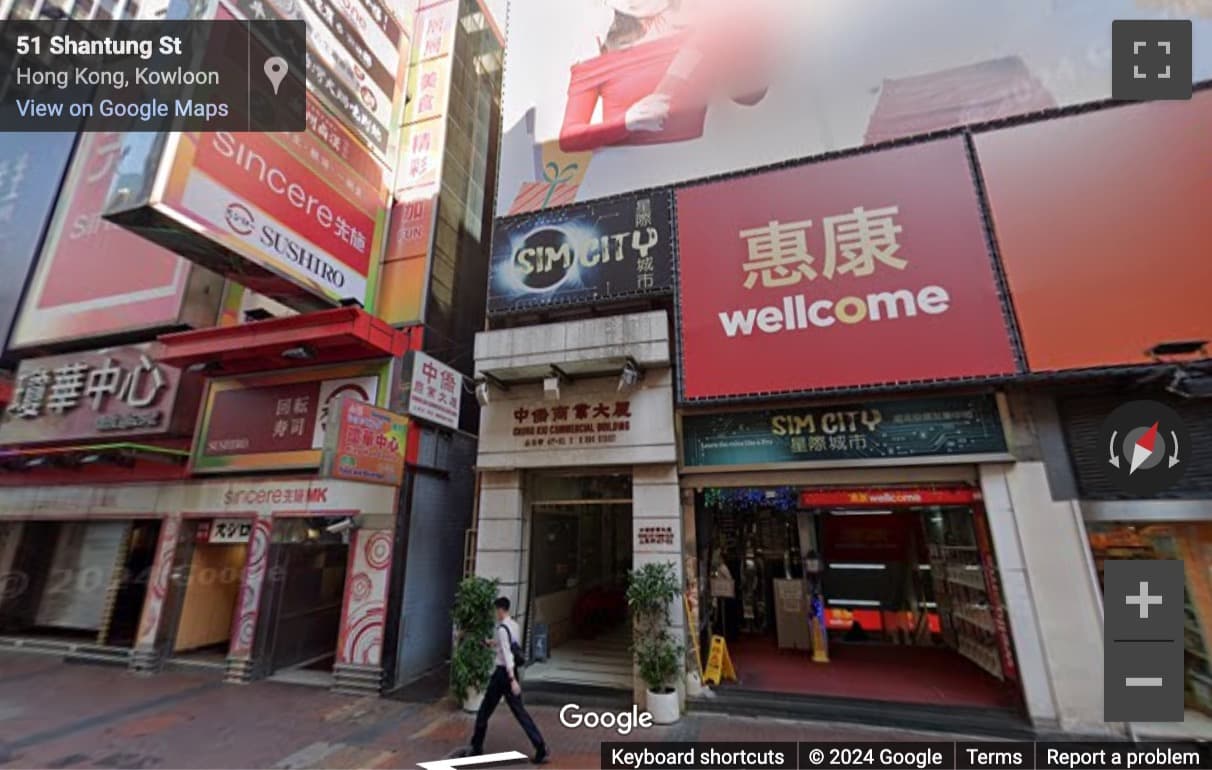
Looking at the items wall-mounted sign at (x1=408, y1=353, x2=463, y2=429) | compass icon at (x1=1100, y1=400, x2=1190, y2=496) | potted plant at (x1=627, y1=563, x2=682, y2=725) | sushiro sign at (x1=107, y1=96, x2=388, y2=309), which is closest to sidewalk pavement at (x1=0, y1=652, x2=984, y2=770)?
potted plant at (x1=627, y1=563, x2=682, y2=725)

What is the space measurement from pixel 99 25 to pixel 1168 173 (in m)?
32.6

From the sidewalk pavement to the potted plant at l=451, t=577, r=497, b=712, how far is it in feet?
1.14

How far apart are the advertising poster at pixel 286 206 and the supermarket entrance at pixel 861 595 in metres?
8.66

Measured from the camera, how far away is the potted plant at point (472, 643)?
7633 millimetres

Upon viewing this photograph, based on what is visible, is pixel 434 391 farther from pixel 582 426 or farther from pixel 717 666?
pixel 717 666

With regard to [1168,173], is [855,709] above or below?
below

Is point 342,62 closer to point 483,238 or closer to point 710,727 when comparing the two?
point 483,238

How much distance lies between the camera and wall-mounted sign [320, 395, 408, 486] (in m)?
7.93

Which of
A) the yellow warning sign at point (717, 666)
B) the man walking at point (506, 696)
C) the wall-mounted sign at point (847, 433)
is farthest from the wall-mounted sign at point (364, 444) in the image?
the yellow warning sign at point (717, 666)

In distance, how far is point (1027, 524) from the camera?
6.96 metres

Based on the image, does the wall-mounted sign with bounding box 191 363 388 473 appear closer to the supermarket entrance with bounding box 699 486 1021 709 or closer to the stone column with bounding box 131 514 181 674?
the stone column with bounding box 131 514 181 674

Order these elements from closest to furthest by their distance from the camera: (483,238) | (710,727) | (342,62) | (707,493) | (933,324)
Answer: (710,727), (933,324), (707,493), (342,62), (483,238)

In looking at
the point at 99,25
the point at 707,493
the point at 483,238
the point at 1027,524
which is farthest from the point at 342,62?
the point at 99,25

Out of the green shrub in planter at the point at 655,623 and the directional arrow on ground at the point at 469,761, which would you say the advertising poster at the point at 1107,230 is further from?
the directional arrow on ground at the point at 469,761
